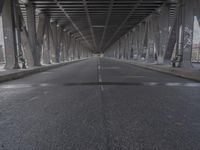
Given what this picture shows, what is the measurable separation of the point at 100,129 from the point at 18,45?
47.6ft

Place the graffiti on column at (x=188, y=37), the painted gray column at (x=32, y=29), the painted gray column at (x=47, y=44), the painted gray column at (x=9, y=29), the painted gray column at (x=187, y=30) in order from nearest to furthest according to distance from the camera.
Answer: the painted gray column at (x=187, y=30), the graffiti on column at (x=188, y=37), the painted gray column at (x=9, y=29), the painted gray column at (x=32, y=29), the painted gray column at (x=47, y=44)

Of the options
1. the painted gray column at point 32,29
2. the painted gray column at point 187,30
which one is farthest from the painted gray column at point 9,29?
the painted gray column at point 187,30

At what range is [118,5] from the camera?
21.4m

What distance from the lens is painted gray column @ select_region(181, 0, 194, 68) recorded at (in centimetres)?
1453

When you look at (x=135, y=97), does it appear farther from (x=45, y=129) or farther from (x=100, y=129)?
(x=45, y=129)

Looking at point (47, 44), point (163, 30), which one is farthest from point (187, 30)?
point (47, 44)

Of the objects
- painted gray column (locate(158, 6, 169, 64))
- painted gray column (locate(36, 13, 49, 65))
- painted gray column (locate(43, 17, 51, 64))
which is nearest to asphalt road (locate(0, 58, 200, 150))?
painted gray column (locate(158, 6, 169, 64))

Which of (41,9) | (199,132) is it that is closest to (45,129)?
(199,132)

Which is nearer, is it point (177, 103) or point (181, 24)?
point (177, 103)

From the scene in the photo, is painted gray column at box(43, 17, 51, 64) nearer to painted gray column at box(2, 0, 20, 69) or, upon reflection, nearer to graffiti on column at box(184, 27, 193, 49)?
painted gray column at box(2, 0, 20, 69)

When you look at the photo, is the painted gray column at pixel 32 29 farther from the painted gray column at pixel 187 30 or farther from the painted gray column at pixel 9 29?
the painted gray column at pixel 187 30

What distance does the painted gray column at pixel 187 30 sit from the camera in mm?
14531

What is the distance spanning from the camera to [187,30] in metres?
14.6

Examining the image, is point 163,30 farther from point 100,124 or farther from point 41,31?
point 100,124
